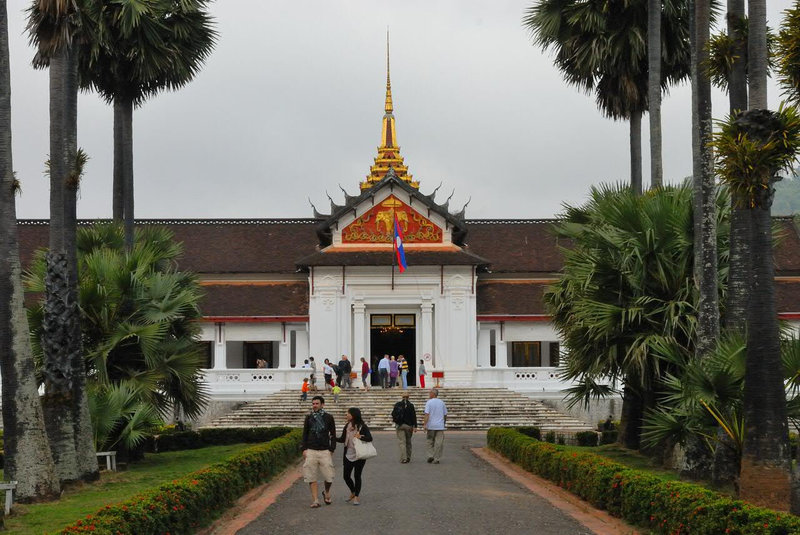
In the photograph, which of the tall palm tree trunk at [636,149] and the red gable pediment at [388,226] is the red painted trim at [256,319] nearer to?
the red gable pediment at [388,226]

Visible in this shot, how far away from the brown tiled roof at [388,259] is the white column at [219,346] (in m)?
3.94

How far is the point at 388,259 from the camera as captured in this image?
41000 mm

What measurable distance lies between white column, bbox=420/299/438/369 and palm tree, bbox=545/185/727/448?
19.9 meters

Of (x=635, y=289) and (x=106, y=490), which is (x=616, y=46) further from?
(x=106, y=490)

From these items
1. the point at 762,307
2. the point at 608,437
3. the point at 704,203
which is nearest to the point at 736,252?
the point at 704,203

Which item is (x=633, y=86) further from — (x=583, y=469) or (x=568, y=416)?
(x=583, y=469)

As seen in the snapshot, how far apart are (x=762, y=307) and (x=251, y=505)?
7.89 metres

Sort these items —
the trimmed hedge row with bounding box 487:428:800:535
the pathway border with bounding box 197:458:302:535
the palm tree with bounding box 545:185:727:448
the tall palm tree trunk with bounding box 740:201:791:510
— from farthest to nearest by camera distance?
the palm tree with bounding box 545:185:727:448
the pathway border with bounding box 197:458:302:535
the tall palm tree trunk with bounding box 740:201:791:510
the trimmed hedge row with bounding box 487:428:800:535

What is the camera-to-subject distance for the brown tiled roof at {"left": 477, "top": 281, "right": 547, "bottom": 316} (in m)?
42.2

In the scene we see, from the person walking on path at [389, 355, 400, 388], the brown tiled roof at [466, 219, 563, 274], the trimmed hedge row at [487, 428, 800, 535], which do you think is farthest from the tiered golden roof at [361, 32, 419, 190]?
the trimmed hedge row at [487, 428, 800, 535]

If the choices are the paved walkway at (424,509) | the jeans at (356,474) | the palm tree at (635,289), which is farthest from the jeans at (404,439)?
the jeans at (356,474)

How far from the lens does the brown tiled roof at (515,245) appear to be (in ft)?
149

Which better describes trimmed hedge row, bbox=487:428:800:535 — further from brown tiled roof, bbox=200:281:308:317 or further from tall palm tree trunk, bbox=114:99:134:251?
brown tiled roof, bbox=200:281:308:317

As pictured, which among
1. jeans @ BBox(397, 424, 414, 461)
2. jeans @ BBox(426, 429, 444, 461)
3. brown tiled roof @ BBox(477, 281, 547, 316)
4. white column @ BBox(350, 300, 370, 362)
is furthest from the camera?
brown tiled roof @ BBox(477, 281, 547, 316)
